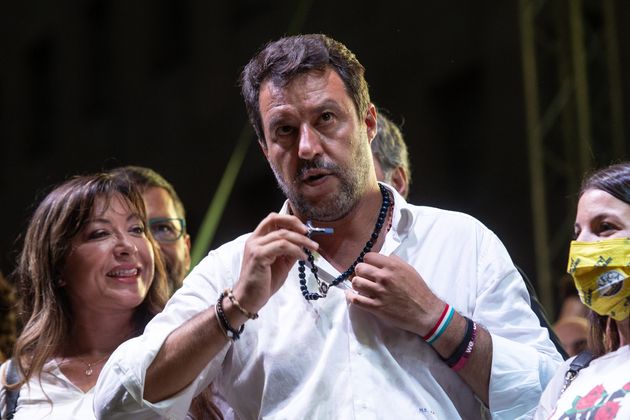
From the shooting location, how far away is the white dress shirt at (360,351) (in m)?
3.31

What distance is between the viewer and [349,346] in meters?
3.40

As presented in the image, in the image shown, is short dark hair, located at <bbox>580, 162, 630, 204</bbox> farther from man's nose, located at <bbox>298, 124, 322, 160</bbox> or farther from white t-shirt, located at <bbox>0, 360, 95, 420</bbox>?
white t-shirt, located at <bbox>0, 360, 95, 420</bbox>

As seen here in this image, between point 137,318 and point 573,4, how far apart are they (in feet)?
14.4

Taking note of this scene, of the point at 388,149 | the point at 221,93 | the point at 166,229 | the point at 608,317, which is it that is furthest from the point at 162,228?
the point at 221,93

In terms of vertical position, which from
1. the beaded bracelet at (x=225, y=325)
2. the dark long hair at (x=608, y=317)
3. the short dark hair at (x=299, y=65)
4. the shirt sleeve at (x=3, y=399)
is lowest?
the shirt sleeve at (x=3, y=399)

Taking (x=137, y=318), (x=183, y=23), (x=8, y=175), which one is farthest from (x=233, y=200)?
(x=137, y=318)

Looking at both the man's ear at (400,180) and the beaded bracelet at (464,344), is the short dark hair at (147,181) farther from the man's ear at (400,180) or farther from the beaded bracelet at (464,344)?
the beaded bracelet at (464,344)

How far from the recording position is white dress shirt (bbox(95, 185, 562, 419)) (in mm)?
3312

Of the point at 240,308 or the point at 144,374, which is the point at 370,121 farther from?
the point at 144,374

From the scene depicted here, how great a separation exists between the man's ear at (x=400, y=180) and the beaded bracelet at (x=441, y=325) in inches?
65.6

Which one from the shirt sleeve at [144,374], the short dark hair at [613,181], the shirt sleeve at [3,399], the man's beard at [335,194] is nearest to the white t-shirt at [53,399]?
the shirt sleeve at [3,399]

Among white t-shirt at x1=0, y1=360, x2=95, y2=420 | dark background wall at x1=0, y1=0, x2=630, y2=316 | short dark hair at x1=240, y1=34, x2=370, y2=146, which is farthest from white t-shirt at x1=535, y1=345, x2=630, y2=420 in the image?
dark background wall at x1=0, y1=0, x2=630, y2=316

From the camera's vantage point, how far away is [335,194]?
3.49 m

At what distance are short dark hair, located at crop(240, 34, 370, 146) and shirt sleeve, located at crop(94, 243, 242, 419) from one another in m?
0.61
